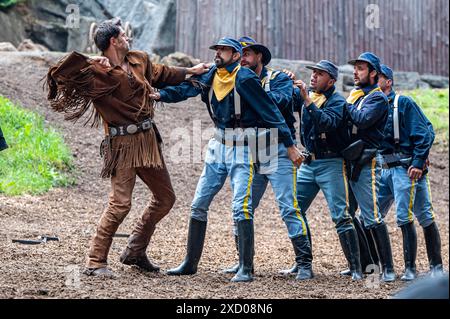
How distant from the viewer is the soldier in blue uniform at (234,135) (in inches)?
309

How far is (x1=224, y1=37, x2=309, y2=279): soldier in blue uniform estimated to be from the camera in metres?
8.05

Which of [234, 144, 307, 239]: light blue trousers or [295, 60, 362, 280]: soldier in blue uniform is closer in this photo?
[234, 144, 307, 239]: light blue trousers

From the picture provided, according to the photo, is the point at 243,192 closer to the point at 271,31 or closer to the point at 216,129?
the point at 216,129

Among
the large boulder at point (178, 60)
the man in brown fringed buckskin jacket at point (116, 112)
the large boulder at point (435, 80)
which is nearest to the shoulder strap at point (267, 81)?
the man in brown fringed buckskin jacket at point (116, 112)

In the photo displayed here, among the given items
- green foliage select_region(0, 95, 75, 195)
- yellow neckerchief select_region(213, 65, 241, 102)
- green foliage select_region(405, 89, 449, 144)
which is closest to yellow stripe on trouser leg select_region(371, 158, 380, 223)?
yellow neckerchief select_region(213, 65, 241, 102)

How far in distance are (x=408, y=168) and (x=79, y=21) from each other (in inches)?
513

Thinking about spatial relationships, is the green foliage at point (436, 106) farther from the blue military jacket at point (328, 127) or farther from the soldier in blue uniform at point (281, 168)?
the soldier in blue uniform at point (281, 168)

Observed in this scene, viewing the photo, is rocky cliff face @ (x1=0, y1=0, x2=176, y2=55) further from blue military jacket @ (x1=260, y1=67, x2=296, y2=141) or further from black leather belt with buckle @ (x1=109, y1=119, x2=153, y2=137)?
black leather belt with buckle @ (x1=109, y1=119, x2=153, y2=137)

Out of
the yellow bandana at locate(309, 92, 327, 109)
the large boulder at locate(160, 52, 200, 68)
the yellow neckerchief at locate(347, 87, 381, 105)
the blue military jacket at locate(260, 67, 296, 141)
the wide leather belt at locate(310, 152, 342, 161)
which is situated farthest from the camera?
the large boulder at locate(160, 52, 200, 68)

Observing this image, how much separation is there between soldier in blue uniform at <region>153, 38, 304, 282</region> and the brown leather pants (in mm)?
380

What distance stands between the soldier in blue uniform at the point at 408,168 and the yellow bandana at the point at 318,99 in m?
0.73

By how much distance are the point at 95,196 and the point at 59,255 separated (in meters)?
4.22

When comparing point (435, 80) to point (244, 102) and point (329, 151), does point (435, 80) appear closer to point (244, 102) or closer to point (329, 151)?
point (329, 151)
